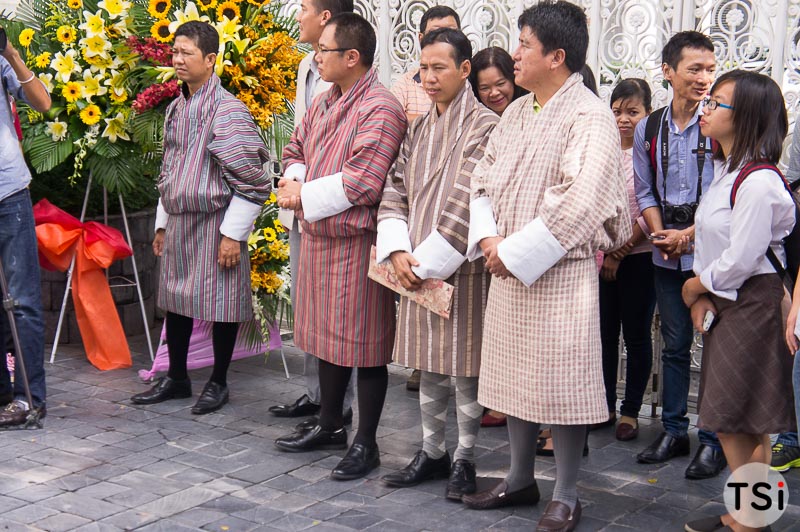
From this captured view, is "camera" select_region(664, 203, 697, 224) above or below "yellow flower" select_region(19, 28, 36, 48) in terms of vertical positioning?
below

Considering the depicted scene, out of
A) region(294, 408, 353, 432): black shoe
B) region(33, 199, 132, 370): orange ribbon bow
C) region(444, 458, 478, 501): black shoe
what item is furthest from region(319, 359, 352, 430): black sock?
region(33, 199, 132, 370): orange ribbon bow

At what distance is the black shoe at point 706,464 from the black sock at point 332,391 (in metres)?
1.60

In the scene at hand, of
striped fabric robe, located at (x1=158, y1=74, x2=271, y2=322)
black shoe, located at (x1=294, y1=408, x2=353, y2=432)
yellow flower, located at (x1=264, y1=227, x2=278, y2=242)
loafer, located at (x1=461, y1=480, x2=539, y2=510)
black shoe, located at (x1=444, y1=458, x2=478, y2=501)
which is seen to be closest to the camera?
loafer, located at (x1=461, y1=480, x2=539, y2=510)

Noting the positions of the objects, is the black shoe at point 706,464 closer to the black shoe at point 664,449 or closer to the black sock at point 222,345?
the black shoe at point 664,449

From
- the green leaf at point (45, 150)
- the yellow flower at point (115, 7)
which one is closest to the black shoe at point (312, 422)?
the green leaf at point (45, 150)

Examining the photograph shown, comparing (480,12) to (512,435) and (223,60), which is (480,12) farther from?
(512,435)

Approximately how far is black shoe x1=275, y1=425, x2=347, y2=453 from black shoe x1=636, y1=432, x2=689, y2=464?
55.3 inches

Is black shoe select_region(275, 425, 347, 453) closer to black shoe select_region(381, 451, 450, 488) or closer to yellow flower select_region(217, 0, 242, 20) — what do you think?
black shoe select_region(381, 451, 450, 488)

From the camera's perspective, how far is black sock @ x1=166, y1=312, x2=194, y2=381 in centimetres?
557

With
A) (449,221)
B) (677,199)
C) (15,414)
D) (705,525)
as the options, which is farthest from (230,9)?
(705,525)

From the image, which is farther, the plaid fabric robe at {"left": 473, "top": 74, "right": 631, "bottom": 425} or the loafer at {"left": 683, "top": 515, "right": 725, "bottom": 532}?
the loafer at {"left": 683, "top": 515, "right": 725, "bottom": 532}

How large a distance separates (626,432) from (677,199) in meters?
1.19

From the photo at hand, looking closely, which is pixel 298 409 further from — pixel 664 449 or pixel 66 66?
pixel 66 66

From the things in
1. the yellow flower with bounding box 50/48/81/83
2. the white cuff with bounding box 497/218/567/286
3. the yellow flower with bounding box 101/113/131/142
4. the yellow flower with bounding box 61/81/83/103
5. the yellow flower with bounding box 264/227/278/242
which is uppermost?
the yellow flower with bounding box 50/48/81/83
